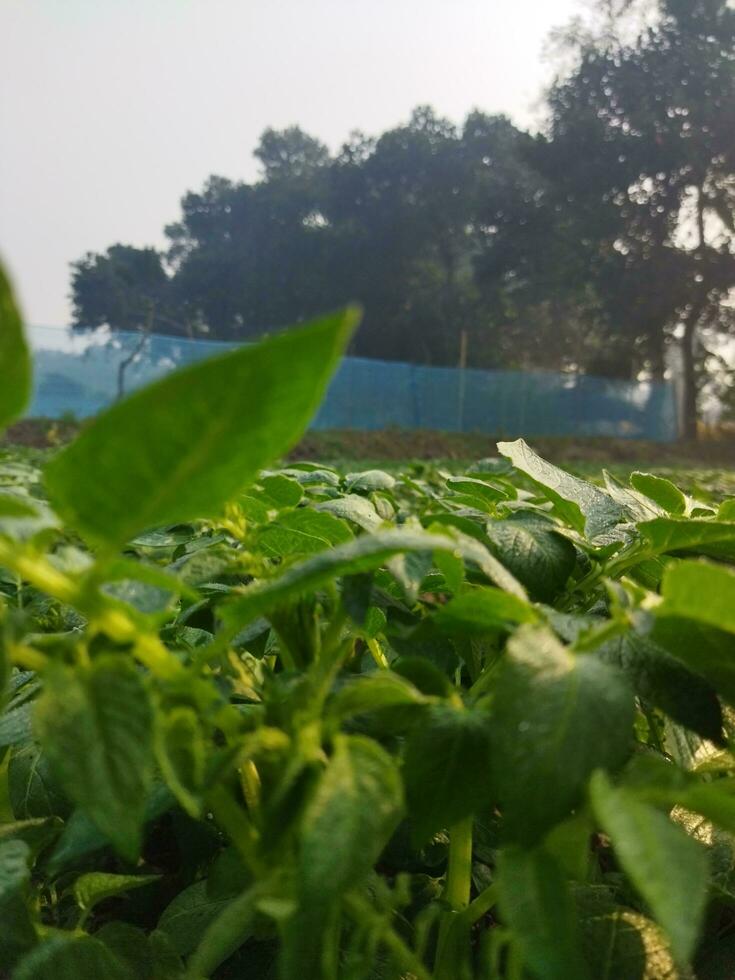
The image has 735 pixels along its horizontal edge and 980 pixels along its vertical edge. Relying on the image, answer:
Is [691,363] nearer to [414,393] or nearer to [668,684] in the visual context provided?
[414,393]

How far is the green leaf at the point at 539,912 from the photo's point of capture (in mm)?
247

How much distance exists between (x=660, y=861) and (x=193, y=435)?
0.53ft

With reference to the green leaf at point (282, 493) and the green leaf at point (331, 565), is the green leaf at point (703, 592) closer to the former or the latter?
the green leaf at point (331, 565)

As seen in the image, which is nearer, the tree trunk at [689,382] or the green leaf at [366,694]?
the green leaf at [366,694]

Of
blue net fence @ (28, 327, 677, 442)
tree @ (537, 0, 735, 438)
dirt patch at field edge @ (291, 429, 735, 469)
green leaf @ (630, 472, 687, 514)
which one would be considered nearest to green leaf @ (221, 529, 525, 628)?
green leaf @ (630, 472, 687, 514)

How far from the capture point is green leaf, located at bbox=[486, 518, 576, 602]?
15.6 inches

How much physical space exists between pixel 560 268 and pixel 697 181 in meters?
3.32

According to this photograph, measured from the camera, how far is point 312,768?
255mm

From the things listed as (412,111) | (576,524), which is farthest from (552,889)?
(412,111)

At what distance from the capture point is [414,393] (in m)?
16.5

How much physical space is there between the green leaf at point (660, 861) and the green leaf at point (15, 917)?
23cm

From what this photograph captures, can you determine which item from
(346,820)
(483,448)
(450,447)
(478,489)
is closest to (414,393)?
(483,448)

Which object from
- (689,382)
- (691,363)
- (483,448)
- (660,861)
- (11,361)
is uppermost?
(11,361)

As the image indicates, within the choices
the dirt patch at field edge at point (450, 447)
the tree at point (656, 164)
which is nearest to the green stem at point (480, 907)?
the dirt patch at field edge at point (450, 447)
